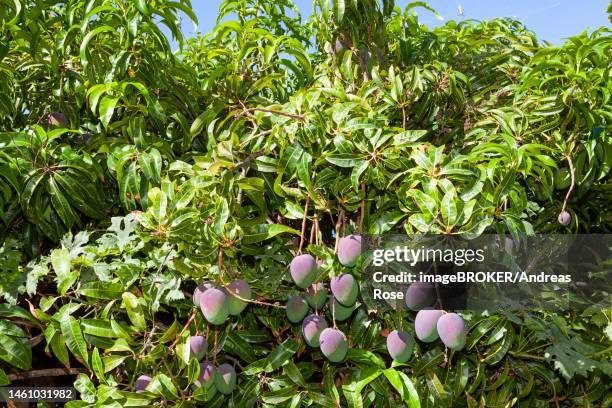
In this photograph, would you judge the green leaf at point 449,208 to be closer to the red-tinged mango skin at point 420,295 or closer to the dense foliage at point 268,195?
the dense foliage at point 268,195

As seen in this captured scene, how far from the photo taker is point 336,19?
1.86m

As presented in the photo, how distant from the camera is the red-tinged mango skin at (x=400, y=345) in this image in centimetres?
149

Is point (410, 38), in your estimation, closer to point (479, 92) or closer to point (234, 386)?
point (479, 92)

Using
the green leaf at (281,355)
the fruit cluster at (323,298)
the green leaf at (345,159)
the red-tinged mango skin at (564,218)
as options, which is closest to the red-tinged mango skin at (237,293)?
the fruit cluster at (323,298)

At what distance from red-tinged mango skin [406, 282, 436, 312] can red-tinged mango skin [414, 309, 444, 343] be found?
27 mm

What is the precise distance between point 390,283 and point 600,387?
863 millimetres

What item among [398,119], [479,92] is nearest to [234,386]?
[398,119]

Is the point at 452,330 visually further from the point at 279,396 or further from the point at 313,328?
the point at 279,396

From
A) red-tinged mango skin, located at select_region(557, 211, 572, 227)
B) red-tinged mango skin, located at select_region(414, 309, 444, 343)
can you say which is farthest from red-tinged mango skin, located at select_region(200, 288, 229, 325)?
red-tinged mango skin, located at select_region(557, 211, 572, 227)

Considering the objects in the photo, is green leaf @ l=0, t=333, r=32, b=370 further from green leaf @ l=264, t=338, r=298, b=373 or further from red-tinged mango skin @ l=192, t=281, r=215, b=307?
green leaf @ l=264, t=338, r=298, b=373

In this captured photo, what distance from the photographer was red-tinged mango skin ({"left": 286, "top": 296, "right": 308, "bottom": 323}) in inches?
58.6

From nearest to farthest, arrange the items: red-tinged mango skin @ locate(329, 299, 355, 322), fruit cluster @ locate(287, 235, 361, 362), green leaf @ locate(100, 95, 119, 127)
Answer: fruit cluster @ locate(287, 235, 361, 362) → red-tinged mango skin @ locate(329, 299, 355, 322) → green leaf @ locate(100, 95, 119, 127)

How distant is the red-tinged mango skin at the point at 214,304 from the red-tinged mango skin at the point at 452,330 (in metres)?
0.50

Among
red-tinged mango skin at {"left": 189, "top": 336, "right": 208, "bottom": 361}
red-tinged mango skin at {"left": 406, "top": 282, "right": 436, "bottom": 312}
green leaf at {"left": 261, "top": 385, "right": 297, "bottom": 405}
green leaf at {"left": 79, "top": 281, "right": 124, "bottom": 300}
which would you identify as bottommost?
green leaf at {"left": 261, "top": 385, "right": 297, "bottom": 405}
